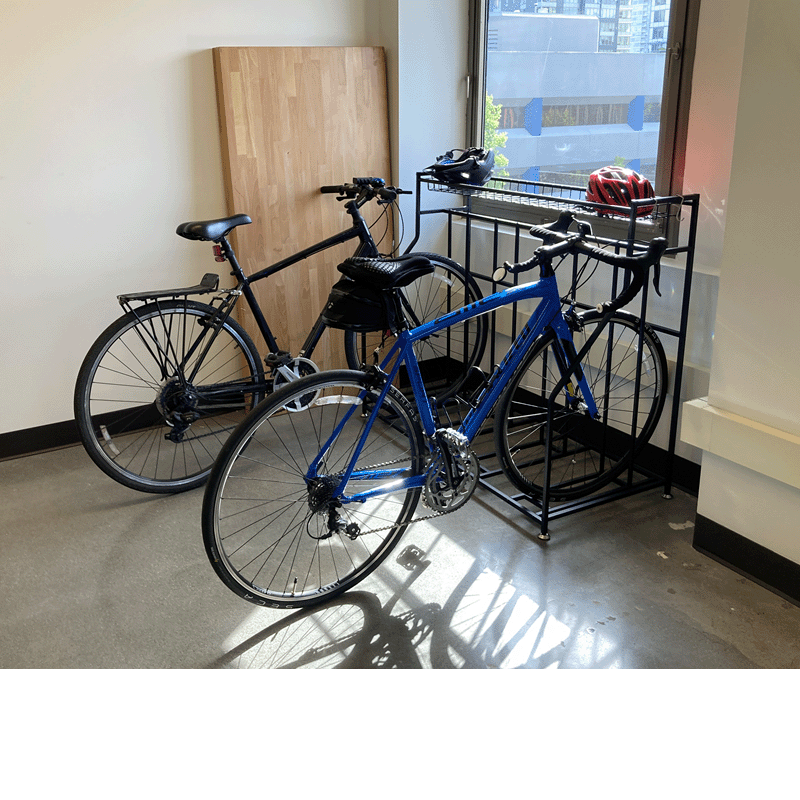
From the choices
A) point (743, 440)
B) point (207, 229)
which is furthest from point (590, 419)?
point (207, 229)

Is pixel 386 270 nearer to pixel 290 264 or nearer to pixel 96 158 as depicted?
pixel 290 264

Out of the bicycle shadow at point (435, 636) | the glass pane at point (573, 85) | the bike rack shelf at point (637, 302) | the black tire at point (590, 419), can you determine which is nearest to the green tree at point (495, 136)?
the glass pane at point (573, 85)

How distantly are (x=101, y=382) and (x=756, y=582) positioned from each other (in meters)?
2.53

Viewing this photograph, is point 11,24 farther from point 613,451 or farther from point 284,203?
point 613,451

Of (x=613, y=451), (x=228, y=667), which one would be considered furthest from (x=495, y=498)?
(x=228, y=667)

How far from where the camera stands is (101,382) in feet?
11.1

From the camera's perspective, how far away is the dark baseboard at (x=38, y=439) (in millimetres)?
3283

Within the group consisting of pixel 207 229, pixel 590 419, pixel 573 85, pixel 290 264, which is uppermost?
pixel 573 85

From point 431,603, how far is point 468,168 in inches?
66.0

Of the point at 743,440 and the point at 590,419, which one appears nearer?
the point at 743,440

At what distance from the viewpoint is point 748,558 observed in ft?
7.86

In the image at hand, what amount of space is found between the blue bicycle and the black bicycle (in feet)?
0.87

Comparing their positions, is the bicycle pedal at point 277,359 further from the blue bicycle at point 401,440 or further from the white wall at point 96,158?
the white wall at point 96,158

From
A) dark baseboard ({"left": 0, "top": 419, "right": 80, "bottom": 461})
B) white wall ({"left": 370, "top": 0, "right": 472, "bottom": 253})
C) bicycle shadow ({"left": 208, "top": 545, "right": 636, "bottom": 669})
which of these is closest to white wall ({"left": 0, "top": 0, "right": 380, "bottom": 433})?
dark baseboard ({"left": 0, "top": 419, "right": 80, "bottom": 461})
